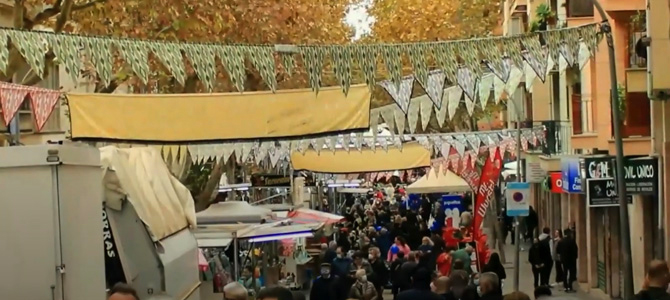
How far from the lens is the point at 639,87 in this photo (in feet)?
83.5

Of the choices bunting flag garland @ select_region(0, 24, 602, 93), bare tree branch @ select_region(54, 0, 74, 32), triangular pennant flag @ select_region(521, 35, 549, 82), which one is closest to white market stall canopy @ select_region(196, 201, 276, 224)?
bare tree branch @ select_region(54, 0, 74, 32)

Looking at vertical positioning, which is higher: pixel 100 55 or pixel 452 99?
pixel 100 55

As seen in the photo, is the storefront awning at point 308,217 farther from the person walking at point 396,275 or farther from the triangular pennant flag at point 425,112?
the triangular pennant flag at point 425,112

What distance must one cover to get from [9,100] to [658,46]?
40.6ft

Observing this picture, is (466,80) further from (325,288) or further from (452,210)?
(452,210)

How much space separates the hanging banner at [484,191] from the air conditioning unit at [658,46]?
23.7 feet

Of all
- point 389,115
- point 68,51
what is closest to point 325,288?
point 389,115

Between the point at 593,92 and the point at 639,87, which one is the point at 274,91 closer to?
the point at 639,87

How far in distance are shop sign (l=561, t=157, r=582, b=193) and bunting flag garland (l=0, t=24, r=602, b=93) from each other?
16826mm

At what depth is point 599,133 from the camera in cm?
3038

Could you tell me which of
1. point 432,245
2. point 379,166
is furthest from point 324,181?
point 432,245

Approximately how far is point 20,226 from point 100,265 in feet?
2.76

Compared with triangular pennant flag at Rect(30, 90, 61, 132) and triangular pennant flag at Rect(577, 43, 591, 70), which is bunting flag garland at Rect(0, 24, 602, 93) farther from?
triangular pennant flag at Rect(30, 90, 61, 132)

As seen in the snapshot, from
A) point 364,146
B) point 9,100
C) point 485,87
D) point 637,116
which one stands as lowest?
point 364,146
